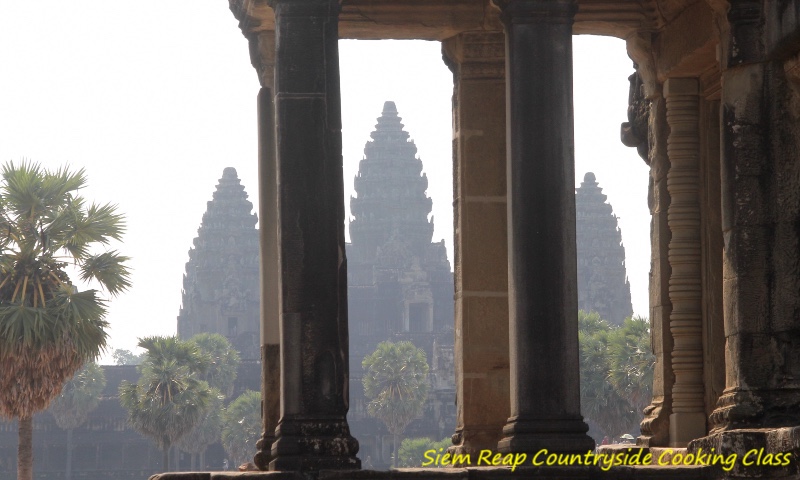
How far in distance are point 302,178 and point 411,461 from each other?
8034 centimetres

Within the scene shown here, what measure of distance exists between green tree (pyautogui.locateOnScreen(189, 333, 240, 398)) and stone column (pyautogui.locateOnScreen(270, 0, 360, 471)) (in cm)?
8183

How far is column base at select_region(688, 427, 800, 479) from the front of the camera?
425 inches

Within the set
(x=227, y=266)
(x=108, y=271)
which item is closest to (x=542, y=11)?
(x=108, y=271)

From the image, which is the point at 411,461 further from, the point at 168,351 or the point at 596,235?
the point at 596,235

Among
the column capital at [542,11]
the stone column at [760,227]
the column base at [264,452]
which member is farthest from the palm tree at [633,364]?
the column capital at [542,11]

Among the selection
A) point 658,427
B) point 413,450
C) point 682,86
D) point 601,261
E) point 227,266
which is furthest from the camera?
point 227,266

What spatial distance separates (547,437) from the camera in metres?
11.4

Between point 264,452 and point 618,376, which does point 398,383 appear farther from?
point 264,452

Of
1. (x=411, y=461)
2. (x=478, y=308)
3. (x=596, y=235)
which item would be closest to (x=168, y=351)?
(x=411, y=461)

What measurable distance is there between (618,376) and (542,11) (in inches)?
1932

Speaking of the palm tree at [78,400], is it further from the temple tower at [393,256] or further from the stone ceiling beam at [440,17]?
the stone ceiling beam at [440,17]

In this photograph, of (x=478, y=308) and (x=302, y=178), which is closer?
(x=302, y=178)

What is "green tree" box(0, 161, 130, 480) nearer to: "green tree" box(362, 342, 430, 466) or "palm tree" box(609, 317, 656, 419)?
"palm tree" box(609, 317, 656, 419)

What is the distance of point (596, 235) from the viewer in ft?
444
